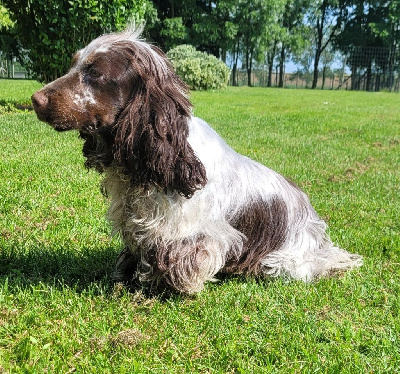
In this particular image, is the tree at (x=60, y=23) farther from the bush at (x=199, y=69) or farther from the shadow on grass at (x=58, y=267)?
the bush at (x=199, y=69)

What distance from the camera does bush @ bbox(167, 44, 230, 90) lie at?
907 inches

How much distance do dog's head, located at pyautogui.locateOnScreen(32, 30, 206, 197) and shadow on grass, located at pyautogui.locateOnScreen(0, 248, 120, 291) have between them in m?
1.10

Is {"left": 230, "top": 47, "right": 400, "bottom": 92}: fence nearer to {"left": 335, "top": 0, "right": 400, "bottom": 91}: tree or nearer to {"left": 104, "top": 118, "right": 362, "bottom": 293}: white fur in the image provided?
{"left": 335, "top": 0, "right": 400, "bottom": 91}: tree

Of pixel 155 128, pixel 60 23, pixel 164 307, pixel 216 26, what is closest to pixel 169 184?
pixel 155 128

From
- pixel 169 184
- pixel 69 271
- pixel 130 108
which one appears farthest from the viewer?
pixel 69 271

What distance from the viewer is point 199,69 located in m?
23.1

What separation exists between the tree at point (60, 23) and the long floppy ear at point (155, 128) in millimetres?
8567

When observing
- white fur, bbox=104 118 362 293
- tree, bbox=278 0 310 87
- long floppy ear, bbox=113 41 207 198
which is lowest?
white fur, bbox=104 118 362 293

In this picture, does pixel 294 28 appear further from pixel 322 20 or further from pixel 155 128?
pixel 155 128

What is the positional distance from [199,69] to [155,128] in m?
21.0

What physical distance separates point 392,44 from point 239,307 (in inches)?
2089

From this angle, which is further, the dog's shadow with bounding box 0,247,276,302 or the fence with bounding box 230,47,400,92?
the fence with bounding box 230,47,400,92

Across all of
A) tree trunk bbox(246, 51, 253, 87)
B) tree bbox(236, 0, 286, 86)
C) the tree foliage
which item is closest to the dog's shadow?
the tree foliage

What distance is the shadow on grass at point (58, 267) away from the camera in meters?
3.50
